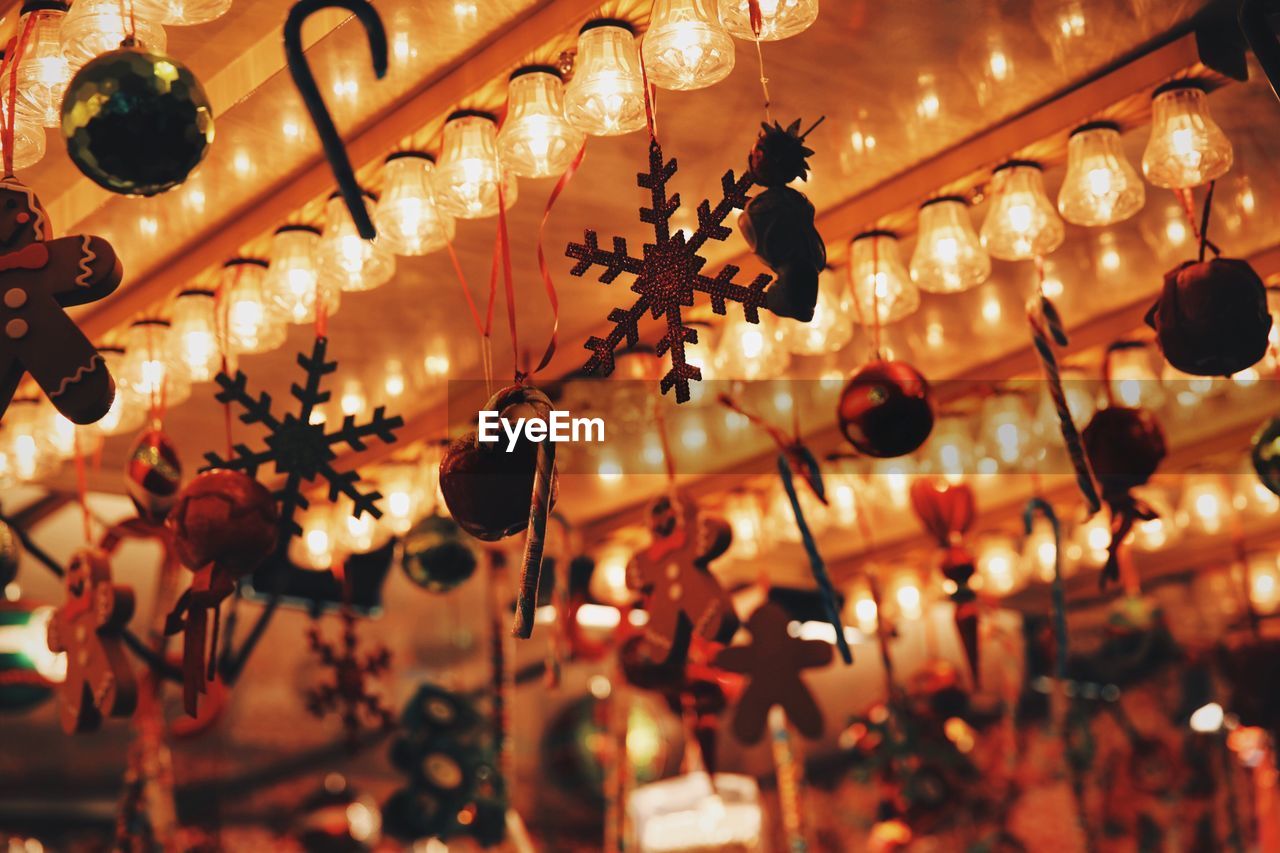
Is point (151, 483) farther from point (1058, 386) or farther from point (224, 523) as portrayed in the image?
point (1058, 386)

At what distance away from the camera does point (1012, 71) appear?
7.73 feet

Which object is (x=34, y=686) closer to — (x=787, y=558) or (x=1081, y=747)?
(x=787, y=558)

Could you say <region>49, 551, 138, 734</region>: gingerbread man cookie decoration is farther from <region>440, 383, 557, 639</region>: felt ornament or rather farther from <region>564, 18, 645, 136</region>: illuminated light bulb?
<region>564, 18, 645, 136</region>: illuminated light bulb

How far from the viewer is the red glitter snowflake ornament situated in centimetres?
175

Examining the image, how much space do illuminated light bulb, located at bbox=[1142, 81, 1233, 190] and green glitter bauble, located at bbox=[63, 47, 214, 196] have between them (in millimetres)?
1507

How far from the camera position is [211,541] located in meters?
2.08

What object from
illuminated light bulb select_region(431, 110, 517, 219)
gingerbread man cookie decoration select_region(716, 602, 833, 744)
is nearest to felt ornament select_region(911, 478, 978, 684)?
gingerbread man cookie decoration select_region(716, 602, 833, 744)

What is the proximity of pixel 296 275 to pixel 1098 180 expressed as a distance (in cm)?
143

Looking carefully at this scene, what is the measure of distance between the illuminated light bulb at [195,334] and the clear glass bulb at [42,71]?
0.83 m

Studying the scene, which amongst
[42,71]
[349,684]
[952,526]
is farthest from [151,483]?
[952,526]

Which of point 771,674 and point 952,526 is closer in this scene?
point 771,674

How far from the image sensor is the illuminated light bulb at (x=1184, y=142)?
7.49ft

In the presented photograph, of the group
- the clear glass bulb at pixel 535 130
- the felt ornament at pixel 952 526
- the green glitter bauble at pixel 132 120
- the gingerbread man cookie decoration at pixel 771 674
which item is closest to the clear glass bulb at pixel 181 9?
the green glitter bauble at pixel 132 120

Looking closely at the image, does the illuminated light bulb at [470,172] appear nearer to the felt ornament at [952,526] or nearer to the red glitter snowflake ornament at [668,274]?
the red glitter snowflake ornament at [668,274]
